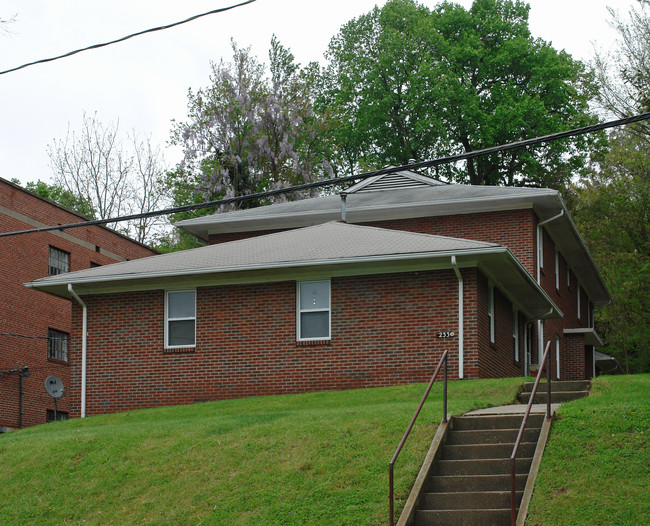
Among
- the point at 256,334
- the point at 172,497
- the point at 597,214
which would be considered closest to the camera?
the point at 172,497

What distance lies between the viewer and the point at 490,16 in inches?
1913

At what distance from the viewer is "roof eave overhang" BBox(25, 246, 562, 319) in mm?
19578

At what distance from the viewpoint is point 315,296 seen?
20875mm

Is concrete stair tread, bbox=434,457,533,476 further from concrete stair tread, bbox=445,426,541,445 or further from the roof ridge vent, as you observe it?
the roof ridge vent

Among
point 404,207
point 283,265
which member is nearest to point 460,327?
point 283,265

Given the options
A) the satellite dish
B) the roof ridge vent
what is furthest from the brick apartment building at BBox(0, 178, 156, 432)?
the roof ridge vent

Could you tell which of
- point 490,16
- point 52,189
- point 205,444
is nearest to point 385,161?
point 490,16

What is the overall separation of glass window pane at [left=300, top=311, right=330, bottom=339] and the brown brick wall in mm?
204

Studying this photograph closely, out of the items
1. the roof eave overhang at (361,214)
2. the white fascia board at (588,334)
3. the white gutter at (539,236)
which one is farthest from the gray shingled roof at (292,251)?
the white fascia board at (588,334)

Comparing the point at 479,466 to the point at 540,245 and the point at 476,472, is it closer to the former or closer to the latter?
the point at 476,472

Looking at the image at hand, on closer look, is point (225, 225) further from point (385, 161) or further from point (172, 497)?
point (385, 161)

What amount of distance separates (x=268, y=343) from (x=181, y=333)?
211 cm

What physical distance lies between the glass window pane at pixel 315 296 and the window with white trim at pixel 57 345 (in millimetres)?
15380

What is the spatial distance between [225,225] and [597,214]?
66.4ft
